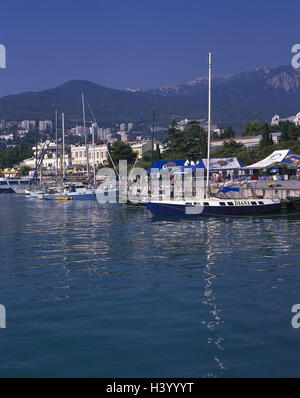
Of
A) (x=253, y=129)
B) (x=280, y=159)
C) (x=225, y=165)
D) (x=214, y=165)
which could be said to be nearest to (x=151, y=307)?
(x=280, y=159)

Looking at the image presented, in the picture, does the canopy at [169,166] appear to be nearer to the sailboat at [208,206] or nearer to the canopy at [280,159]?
the canopy at [280,159]

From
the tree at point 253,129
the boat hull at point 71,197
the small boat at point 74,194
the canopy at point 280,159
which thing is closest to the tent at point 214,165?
the canopy at point 280,159

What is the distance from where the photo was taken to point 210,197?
4934 cm

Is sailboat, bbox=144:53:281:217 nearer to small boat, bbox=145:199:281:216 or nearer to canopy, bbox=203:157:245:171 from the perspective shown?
small boat, bbox=145:199:281:216

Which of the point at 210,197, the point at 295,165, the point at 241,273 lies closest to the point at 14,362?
the point at 241,273

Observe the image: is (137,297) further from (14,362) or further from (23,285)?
(14,362)

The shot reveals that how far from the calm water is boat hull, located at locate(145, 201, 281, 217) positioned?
1400 cm

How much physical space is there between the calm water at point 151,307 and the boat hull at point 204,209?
14.0 metres

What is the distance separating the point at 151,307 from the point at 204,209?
31.0 metres

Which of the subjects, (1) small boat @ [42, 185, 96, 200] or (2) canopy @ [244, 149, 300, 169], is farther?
(1) small boat @ [42, 185, 96, 200]

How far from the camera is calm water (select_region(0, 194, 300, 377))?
38.2 feet

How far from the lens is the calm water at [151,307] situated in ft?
38.2

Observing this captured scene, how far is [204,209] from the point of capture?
46750mm

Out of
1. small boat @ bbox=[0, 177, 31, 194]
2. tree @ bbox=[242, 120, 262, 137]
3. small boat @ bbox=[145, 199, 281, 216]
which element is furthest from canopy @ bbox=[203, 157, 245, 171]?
tree @ bbox=[242, 120, 262, 137]
